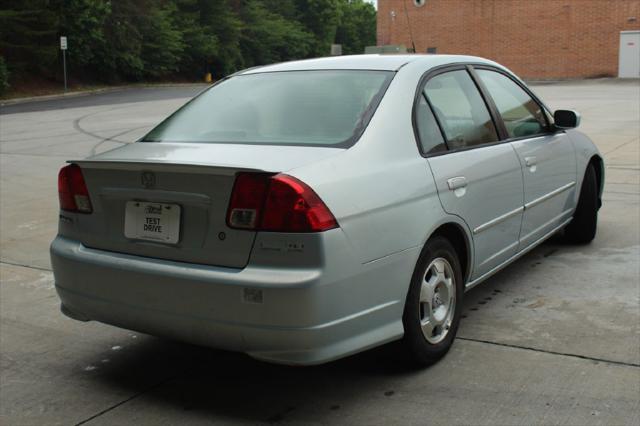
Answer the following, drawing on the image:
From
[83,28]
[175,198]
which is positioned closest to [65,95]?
[83,28]

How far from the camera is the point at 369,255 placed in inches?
133

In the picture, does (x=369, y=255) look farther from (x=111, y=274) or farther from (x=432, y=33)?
(x=432, y=33)

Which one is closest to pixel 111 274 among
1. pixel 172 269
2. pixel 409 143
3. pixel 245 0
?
pixel 172 269

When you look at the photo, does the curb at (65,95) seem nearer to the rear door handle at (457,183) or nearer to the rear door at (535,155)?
the rear door at (535,155)

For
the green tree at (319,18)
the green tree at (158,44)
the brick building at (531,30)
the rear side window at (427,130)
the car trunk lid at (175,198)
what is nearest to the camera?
the car trunk lid at (175,198)

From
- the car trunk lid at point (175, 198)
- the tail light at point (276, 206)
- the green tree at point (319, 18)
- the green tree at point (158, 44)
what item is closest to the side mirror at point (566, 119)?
the car trunk lid at point (175, 198)

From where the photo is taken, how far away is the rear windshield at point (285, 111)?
3773mm

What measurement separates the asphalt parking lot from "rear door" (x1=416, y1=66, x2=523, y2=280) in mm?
476

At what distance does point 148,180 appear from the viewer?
3.48 metres

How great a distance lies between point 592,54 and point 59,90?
99.9 feet

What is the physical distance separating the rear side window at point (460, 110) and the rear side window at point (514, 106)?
0.78ft

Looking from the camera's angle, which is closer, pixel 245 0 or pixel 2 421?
pixel 2 421

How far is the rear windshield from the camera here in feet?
12.4

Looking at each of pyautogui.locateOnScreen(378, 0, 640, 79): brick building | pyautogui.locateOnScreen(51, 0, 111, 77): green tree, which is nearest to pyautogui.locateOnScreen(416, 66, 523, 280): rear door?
pyautogui.locateOnScreen(51, 0, 111, 77): green tree
